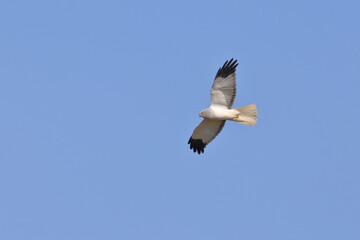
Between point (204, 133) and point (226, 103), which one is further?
point (204, 133)

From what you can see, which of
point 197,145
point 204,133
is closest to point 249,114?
point 204,133

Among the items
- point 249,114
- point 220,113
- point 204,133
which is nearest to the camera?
point 249,114

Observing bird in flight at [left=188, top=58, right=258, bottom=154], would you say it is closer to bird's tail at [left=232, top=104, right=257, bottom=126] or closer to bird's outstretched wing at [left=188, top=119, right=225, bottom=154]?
bird's tail at [left=232, top=104, right=257, bottom=126]

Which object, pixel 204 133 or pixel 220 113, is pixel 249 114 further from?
pixel 204 133

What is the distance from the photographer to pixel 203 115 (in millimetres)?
26703

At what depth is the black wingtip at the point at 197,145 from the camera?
1124 inches

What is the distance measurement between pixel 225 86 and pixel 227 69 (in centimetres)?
50

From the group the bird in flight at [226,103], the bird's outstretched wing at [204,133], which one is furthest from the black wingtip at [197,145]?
the bird in flight at [226,103]

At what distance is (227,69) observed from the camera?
86.1 feet

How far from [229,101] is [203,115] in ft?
3.01

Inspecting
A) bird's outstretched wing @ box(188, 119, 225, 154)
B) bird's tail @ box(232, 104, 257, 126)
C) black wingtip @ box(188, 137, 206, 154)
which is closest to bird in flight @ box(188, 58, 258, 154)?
bird's tail @ box(232, 104, 257, 126)

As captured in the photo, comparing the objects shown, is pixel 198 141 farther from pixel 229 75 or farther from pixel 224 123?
pixel 229 75

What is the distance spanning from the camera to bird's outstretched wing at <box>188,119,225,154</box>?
2767 cm

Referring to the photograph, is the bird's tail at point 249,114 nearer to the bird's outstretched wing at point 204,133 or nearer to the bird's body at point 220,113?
the bird's body at point 220,113
